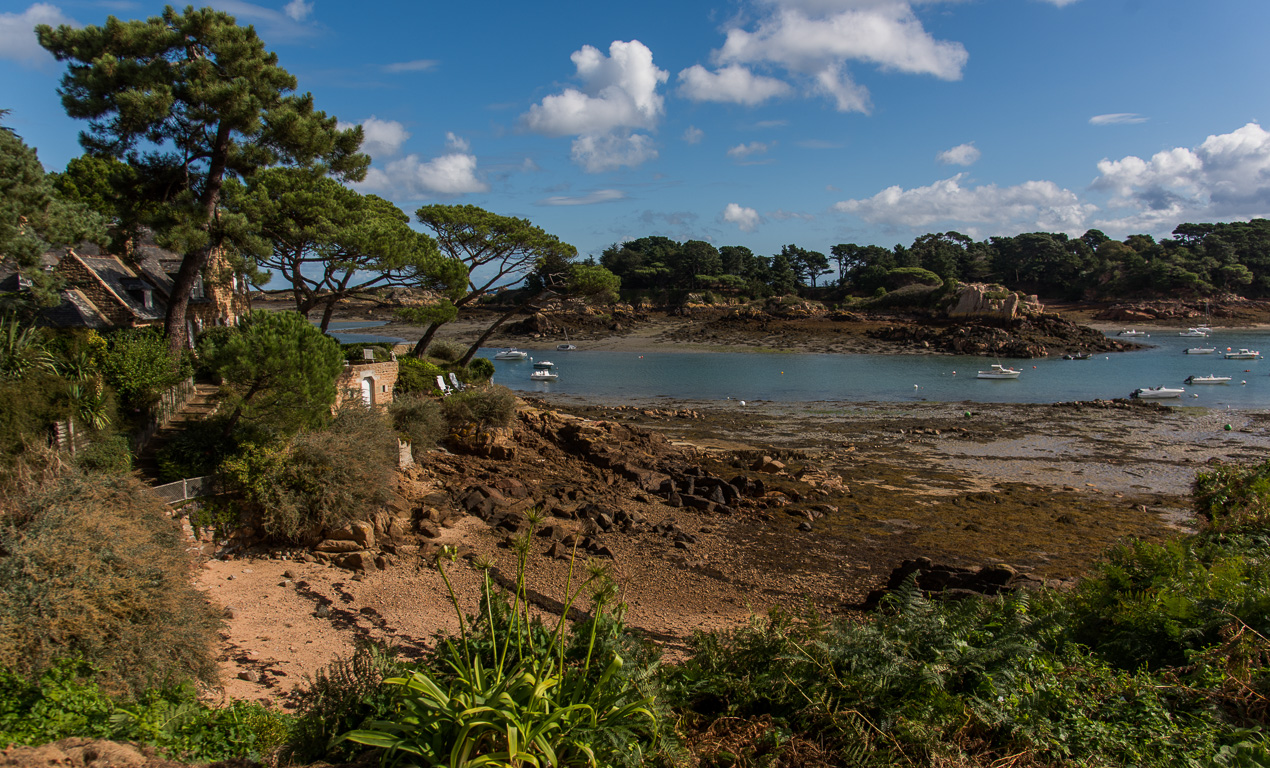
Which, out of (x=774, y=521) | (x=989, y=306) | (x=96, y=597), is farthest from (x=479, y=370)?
(x=989, y=306)

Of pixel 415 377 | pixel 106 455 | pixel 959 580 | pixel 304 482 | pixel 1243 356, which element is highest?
pixel 415 377

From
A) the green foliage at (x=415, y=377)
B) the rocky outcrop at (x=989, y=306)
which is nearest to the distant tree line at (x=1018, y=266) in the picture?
the rocky outcrop at (x=989, y=306)

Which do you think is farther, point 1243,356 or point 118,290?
point 1243,356

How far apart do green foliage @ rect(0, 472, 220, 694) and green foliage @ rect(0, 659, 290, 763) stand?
0.95 feet

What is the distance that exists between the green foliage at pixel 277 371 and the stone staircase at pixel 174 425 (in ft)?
5.45

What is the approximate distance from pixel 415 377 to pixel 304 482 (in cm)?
1015

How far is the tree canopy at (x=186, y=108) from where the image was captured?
15914 mm

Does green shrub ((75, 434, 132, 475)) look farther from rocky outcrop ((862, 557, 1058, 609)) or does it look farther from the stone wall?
rocky outcrop ((862, 557, 1058, 609))

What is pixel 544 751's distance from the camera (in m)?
3.46

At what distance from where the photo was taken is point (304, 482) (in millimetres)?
12703

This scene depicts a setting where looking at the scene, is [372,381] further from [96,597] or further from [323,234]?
[96,597]

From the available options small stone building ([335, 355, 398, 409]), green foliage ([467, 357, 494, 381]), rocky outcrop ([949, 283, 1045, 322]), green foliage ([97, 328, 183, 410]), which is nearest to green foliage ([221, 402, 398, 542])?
green foliage ([97, 328, 183, 410])

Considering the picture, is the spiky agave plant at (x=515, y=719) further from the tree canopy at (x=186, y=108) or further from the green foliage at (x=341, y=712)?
the tree canopy at (x=186, y=108)

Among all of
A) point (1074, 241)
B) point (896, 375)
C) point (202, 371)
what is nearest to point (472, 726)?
point (202, 371)
